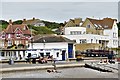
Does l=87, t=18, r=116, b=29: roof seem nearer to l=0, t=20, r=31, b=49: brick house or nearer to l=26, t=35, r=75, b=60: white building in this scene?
l=0, t=20, r=31, b=49: brick house

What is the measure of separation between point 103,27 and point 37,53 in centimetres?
2195

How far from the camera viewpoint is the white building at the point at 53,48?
34.2m

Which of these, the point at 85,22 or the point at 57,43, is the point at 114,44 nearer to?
the point at 85,22

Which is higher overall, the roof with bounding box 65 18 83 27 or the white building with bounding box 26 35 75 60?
the roof with bounding box 65 18 83 27

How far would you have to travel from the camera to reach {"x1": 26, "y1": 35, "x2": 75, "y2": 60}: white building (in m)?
34.2

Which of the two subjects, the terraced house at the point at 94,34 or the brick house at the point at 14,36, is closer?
the brick house at the point at 14,36

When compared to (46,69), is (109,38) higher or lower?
higher

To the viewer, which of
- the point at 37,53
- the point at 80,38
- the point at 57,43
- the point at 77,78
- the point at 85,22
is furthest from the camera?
the point at 85,22

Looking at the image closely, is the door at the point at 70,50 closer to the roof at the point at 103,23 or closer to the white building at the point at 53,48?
the white building at the point at 53,48

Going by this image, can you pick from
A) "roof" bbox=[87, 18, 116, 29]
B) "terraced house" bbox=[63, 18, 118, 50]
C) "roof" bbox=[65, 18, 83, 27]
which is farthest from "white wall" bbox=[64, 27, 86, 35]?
"roof" bbox=[65, 18, 83, 27]

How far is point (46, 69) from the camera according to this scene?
25.3 meters

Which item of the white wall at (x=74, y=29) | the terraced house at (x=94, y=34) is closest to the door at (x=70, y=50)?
the terraced house at (x=94, y=34)

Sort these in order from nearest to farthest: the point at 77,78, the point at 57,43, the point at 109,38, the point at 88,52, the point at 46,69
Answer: the point at 77,78 < the point at 46,69 < the point at 57,43 < the point at 88,52 < the point at 109,38

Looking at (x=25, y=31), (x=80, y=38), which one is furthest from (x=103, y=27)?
(x=25, y=31)
